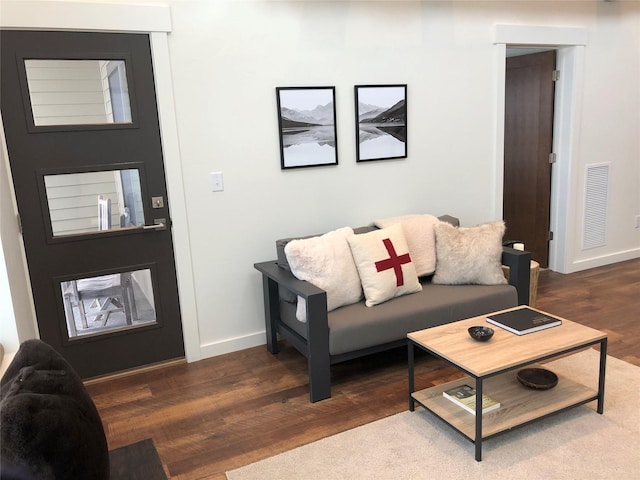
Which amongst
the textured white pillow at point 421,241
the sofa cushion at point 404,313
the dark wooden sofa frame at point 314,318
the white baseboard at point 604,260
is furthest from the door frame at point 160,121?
the white baseboard at point 604,260

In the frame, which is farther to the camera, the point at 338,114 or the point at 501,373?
the point at 338,114

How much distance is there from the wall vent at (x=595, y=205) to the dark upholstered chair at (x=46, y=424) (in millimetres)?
4557

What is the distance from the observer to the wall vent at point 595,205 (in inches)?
187

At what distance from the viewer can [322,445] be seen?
2.38 metres

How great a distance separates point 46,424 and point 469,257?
8.84 ft

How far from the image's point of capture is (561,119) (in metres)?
4.59

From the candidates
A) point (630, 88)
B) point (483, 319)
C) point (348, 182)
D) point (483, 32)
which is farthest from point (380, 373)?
point (630, 88)

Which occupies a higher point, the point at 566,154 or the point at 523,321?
the point at 566,154

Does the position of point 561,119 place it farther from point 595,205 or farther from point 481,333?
point 481,333

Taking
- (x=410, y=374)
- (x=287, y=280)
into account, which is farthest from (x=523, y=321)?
(x=287, y=280)

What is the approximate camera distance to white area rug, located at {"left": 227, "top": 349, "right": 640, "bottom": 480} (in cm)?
214

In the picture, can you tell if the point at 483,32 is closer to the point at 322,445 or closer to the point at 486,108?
the point at 486,108

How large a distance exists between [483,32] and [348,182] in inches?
62.4

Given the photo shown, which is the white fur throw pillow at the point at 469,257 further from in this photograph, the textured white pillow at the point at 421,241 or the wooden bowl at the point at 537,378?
the wooden bowl at the point at 537,378
